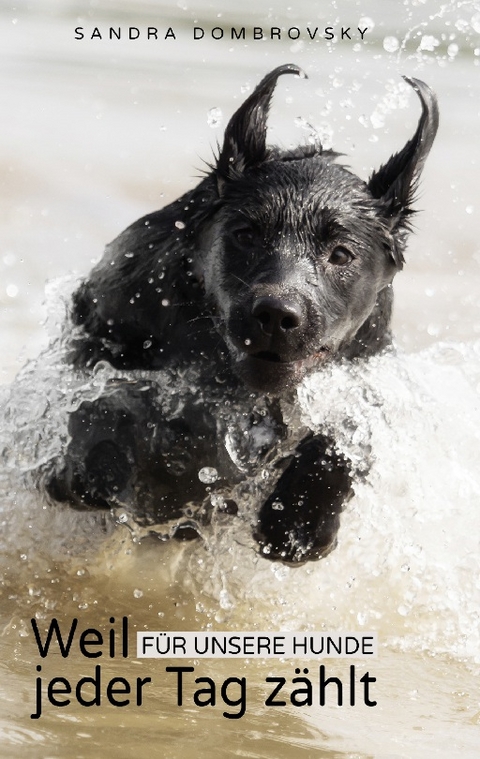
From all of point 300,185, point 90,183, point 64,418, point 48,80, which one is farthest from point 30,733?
point 48,80

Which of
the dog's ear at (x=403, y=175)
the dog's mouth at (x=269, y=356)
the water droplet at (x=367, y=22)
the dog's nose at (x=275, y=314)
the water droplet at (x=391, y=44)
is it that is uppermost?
the water droplet at (x=367, y=22)

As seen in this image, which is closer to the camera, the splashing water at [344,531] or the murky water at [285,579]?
the murky water at [285,579]

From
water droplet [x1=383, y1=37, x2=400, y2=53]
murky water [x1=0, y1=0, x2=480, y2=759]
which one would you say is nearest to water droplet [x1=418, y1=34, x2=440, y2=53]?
water droplet [x1=383, y1=37, x2=400, y2=53]

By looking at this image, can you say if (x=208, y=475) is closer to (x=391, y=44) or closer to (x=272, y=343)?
(x=272, y=343)

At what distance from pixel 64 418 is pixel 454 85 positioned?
884 cm

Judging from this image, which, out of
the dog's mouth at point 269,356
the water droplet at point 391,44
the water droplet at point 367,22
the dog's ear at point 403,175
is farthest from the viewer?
the water droplet at point 367,22

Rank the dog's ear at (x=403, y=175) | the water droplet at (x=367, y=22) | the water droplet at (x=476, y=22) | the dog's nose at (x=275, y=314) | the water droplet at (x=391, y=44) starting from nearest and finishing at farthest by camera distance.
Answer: the dog's nose at (x=275, y=314)
the dog's ear at (x=403, y=175)
the water droplet at (x=476, y=22)
the water droplet at (x=391, y=44)
the water droplet at (x=367, y=22)

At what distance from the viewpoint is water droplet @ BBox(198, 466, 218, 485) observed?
3.68m

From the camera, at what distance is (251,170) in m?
3.70

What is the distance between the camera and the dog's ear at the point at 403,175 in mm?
3592

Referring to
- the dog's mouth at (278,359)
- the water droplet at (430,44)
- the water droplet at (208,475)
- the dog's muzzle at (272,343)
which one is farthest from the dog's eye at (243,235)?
the water droplet at (430,44)

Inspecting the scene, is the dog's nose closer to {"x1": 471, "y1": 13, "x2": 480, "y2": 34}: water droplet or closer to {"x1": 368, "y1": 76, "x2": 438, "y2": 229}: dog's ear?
{"x1": 368, "y1": 76, "x2": 438, "y2": 229}: dog's ear

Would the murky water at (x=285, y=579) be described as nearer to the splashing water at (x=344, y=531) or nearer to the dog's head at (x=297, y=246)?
the splashing water at (x=344, y=531)

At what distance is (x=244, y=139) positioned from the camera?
366 centimetres
